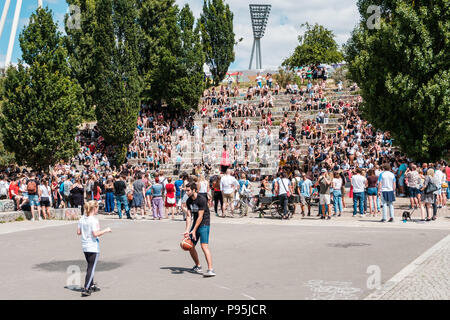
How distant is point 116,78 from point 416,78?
2290 centimetres

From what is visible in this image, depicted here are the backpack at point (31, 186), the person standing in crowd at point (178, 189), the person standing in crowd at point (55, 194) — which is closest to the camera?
the backpack at point (31, 186)

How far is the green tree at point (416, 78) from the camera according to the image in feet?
74.6

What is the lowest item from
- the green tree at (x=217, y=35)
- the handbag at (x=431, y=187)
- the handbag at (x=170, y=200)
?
the handbag at (x=170, y=200)

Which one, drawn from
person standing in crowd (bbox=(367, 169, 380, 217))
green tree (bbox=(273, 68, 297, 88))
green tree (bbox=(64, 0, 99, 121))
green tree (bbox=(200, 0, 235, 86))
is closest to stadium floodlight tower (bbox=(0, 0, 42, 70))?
green tree (bbox=(64, 0, 99, 121))

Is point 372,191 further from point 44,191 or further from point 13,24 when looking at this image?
point 13,24

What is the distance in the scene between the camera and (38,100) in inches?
1193

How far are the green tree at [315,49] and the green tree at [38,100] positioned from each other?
42010mm

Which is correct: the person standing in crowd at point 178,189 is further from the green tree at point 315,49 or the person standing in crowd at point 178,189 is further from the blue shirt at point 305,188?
the green tree at point 315,49

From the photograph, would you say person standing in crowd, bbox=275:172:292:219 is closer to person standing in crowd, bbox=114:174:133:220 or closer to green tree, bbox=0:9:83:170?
person standing in crowd, bbox=114:174:133:220

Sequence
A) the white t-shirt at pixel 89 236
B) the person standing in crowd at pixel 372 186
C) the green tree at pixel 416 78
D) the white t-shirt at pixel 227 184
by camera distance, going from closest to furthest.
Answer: the white t-shirt at pixel 89 236 → the person standing in crowd at pixel 372 186 → the white t-shirt at pixel 227 184 → the green tree at pixel 416 78

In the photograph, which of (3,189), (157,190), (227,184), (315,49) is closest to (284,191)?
(227,184)

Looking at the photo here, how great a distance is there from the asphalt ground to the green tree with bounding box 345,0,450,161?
8902 millimetres

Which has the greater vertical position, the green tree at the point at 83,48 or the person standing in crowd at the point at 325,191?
the green tree at the point at 83,48

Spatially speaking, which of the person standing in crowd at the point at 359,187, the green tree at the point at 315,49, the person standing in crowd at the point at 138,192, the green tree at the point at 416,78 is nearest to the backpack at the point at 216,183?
the person standing in crowd at the point at 138,192
